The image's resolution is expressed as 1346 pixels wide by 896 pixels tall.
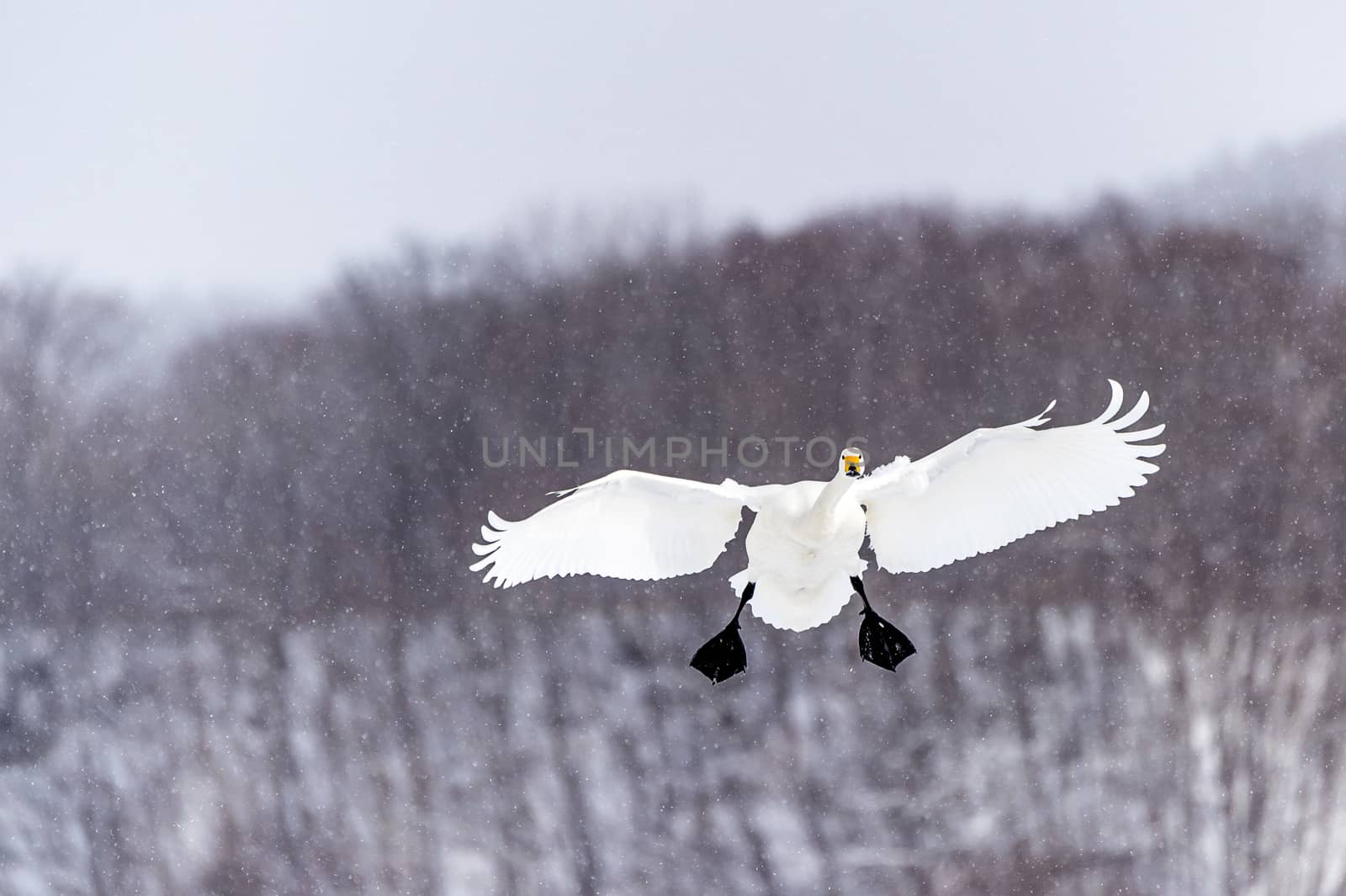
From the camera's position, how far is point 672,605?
21.2ft

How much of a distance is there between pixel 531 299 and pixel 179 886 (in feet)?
10.0

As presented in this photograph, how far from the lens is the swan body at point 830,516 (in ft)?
11.1

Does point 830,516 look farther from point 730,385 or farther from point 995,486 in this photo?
point 730,385

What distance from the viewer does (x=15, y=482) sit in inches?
258

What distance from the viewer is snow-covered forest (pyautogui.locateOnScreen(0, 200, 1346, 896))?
6289 millimetres

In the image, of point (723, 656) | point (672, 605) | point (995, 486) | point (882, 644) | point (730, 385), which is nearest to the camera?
point (995, 486)

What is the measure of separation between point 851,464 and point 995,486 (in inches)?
17.9

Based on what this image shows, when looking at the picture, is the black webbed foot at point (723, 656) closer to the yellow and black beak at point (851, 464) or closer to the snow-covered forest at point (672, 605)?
the yellow and black beak at point (851, 464)

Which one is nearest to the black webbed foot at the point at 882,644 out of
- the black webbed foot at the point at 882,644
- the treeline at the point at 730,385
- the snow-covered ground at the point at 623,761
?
the black webbed foot at the point at 882,644

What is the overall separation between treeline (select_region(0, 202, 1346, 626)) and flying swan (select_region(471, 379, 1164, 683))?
253 cm

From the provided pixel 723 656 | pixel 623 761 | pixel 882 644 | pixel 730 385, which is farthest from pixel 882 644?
pixel 623 761

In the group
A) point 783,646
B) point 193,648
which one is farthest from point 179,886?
point 783,646

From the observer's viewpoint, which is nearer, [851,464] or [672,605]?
[851,464]

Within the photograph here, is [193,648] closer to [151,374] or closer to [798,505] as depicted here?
[151,374]
